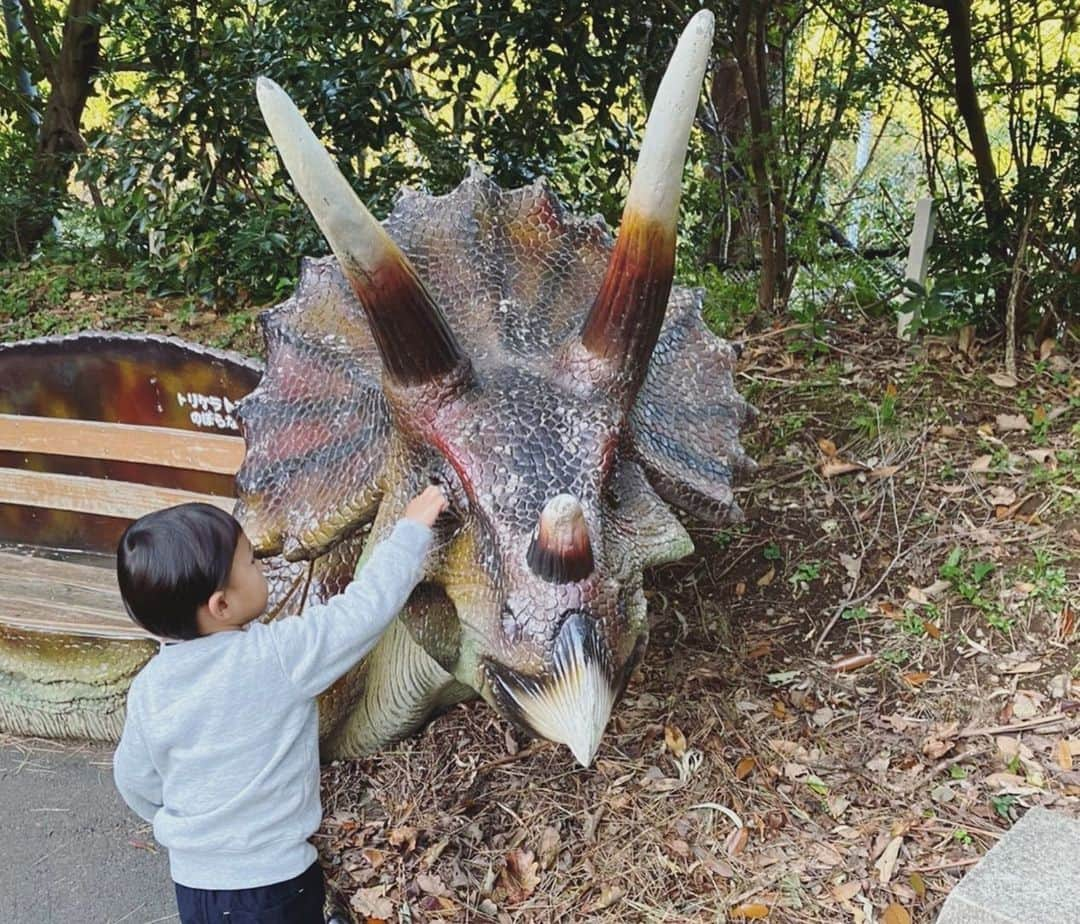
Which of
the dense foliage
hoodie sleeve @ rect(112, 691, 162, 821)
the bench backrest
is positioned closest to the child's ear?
hoodie sleeve @ rect(112, 691, 162, 821)

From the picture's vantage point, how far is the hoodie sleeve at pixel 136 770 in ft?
6.34

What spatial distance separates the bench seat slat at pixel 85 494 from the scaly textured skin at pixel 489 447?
1606 mm

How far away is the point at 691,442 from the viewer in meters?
2.33

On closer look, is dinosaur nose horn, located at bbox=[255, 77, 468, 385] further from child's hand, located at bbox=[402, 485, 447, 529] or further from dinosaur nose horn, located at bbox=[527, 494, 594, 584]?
dinosaur nose horn, located at bbox=[527, 494, 594, 584]

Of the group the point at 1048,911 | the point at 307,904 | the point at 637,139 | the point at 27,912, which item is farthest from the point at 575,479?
the point at 637,139

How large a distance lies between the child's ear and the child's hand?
0.38 meters

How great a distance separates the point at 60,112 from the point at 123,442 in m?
4.60

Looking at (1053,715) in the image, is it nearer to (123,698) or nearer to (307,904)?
(307,904)

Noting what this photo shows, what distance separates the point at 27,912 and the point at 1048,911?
8.44 ft

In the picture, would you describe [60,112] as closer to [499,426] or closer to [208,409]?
[208,409]

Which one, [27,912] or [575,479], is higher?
[575,479]

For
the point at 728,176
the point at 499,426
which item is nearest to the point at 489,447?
the point at 499,426

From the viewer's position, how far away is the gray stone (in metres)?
1.88

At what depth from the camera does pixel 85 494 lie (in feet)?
13.6
